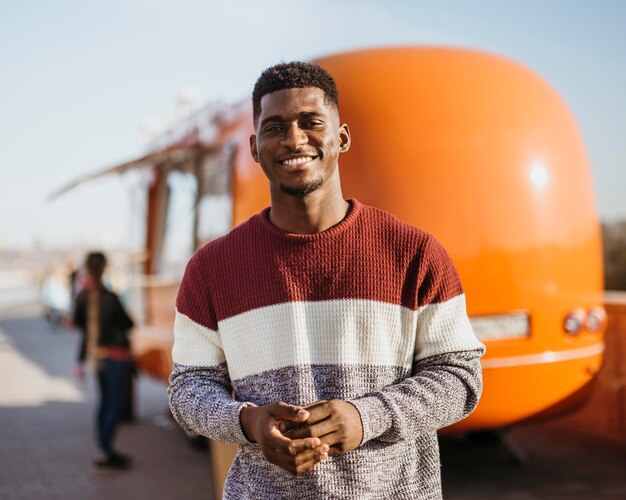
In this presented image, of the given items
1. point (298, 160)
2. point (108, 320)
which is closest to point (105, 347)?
point (108, 320)

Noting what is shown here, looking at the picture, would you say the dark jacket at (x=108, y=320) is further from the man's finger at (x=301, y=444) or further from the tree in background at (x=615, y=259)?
the tree in background at (x=615, y=259)

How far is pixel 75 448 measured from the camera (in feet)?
23.0

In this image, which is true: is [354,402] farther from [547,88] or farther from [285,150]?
[547,88]

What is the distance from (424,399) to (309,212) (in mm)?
513

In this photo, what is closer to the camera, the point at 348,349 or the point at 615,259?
the point at 348,349

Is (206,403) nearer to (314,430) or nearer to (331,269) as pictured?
(314,430)

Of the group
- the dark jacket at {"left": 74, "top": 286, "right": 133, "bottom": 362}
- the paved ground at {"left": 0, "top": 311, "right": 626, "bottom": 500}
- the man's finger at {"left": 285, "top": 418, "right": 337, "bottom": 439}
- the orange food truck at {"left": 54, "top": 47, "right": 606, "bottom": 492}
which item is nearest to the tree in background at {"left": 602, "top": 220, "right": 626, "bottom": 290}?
the paved ground at {"left": 0, "top": 311, "right": 626, "bottom": 500}

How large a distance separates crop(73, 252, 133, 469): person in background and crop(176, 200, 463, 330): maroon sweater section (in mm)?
4767

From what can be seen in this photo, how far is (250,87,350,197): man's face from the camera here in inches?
71.7

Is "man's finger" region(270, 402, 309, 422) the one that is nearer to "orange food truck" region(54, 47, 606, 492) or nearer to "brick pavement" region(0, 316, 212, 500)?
"orange food truck" region(54, 47, 606, 492)

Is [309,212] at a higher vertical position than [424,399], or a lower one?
higher

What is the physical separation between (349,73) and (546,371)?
2108 millimetres

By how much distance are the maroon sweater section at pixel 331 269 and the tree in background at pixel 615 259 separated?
1210cm

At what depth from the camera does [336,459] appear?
68.5 inches
